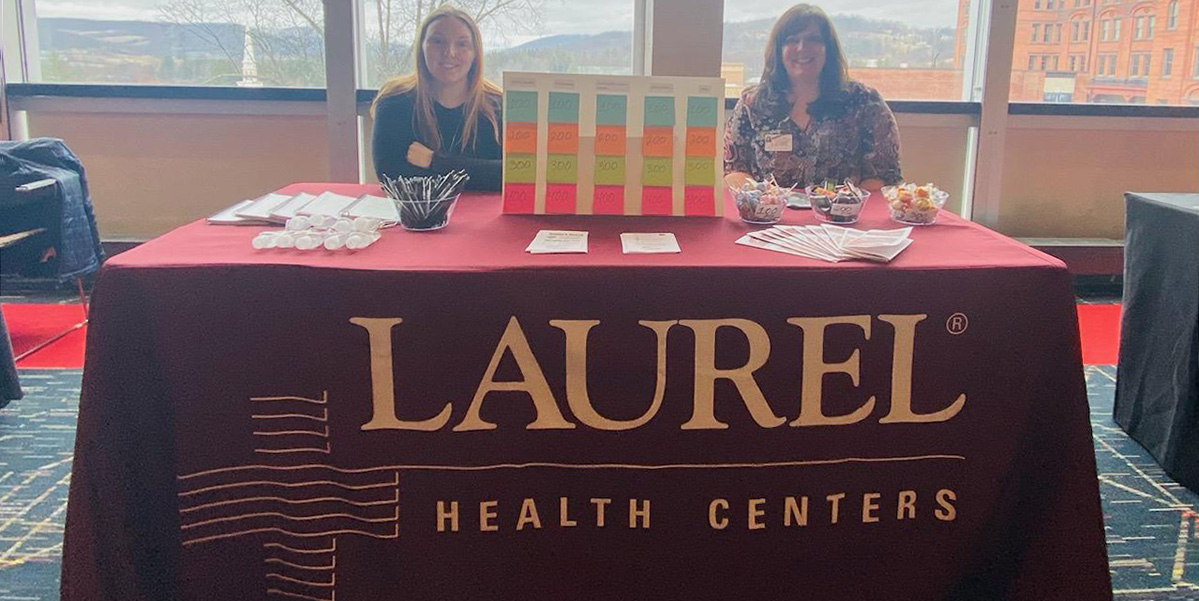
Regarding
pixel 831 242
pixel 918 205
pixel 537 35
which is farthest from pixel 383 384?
pixel 537 35

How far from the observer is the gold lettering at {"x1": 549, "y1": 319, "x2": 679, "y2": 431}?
4.59 ft

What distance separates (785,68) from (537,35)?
1784mm

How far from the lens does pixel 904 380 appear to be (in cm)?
144

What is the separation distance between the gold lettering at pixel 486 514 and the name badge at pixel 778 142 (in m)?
1.60

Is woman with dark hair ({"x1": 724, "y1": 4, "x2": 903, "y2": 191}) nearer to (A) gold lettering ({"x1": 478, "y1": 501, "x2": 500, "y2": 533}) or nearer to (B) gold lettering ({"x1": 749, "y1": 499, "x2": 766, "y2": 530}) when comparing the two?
(B) gold lettering ({"x1": 749, "y1": 499, "x2": 766, "y2": 530})

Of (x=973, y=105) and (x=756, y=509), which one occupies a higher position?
(x=973, y=105)

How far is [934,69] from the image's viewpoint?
4.31 metres

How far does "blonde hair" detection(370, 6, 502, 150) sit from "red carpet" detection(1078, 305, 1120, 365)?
2.14m

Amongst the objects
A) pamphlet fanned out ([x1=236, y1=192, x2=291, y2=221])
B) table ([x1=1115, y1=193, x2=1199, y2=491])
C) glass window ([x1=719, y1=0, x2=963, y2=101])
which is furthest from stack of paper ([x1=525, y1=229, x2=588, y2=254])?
glass window ([x1=719, y1=0, x2=963, y2=101])

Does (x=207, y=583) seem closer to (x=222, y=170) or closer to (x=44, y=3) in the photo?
(x=222, y=170)

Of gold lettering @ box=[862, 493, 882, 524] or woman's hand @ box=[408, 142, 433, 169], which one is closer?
gold lettering @ box=[862, 493, 882, 524]

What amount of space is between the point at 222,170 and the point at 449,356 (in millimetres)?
3132

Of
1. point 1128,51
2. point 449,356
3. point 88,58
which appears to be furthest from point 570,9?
point 449,356

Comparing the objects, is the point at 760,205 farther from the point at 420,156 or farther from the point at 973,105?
the point at 973,105
